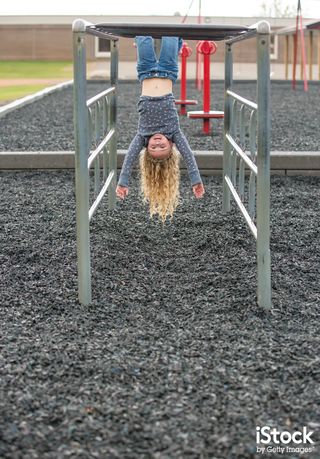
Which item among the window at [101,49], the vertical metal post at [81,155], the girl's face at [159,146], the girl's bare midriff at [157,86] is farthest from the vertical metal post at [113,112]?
the window at [101,49]

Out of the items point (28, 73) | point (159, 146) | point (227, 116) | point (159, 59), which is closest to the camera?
point (159, 146)

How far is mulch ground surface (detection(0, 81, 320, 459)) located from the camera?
7.69 feet

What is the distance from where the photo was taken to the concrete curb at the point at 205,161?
665 cm

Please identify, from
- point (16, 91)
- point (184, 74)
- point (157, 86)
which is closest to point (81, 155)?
point (157, 86)

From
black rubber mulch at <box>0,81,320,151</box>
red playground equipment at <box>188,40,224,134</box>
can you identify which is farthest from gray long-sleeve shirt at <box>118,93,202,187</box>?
red playground equipment at <box>188,40,224,134</box>

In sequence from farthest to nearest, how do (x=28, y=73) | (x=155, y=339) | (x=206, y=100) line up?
1. (x=28, y=73)
2. (x=206, y=100)
3. (x=155, y=339)

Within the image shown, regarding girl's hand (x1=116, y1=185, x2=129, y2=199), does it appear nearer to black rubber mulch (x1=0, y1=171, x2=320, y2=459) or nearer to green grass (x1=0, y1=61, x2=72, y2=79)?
black rubber mulch (x1=0, y1=171, x2=320, y2=459)

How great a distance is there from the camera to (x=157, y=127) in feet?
14.8

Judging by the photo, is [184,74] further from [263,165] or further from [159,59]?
[263,165]

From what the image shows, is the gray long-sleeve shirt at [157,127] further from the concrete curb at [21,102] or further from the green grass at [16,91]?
the green grass at [16,91]

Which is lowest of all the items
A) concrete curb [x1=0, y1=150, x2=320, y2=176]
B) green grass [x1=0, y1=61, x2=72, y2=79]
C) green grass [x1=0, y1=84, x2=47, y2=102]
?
concrete curb [x1=0, y1=150, x2=320, y2=176]

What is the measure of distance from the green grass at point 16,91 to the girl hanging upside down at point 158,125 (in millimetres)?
10652

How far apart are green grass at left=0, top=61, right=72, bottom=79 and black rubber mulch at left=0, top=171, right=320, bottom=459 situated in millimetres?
21850

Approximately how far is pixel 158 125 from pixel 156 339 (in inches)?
64.9
